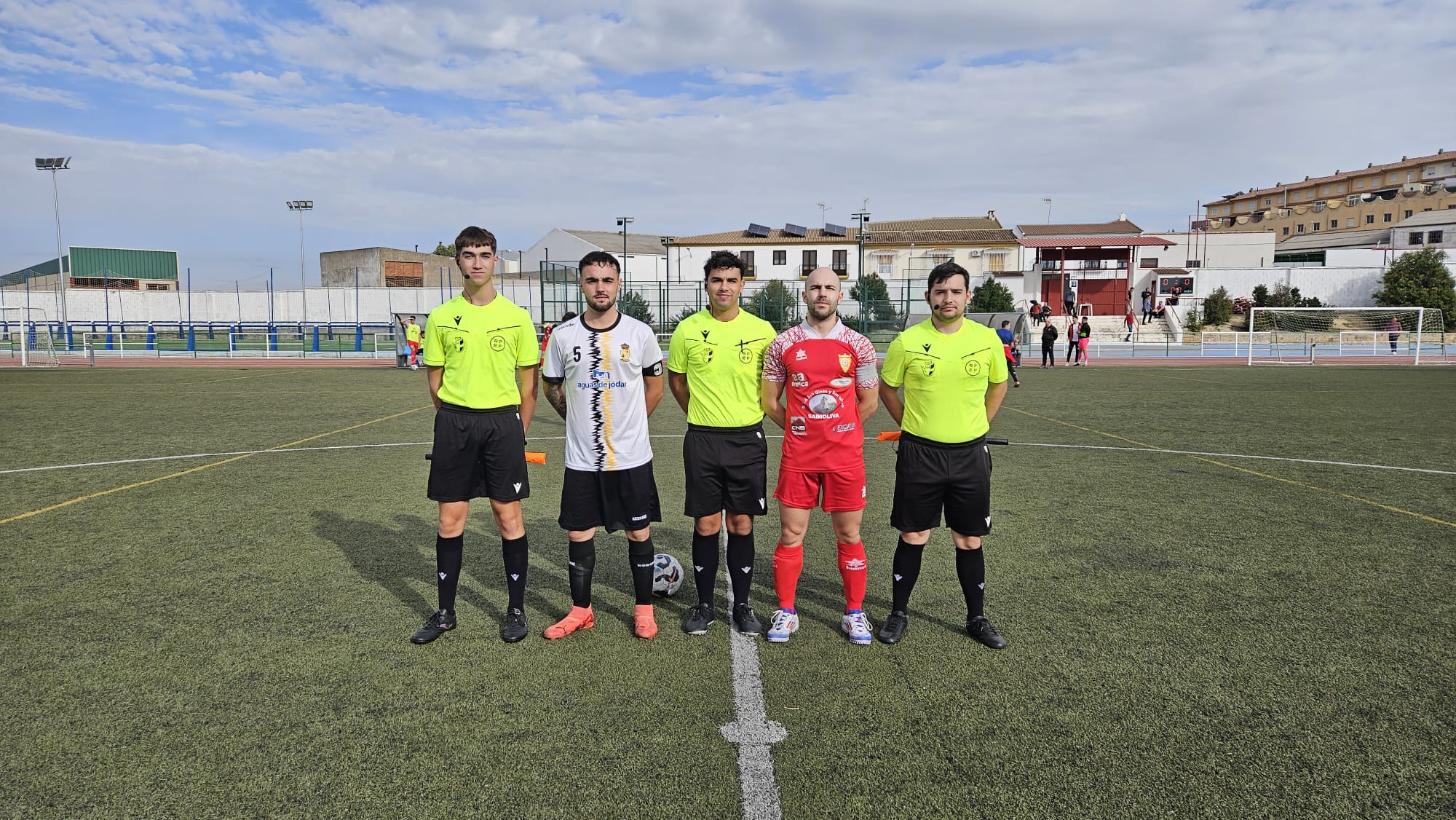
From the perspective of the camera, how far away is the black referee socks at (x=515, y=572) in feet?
14.3

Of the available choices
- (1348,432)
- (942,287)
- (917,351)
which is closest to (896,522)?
(917,351)

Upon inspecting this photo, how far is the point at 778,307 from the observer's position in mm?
31516

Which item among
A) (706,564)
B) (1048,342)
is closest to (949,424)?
(706,564)

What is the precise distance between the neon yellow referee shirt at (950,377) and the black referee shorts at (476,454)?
192 centimetres

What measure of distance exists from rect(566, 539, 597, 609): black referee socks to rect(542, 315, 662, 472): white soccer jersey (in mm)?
423

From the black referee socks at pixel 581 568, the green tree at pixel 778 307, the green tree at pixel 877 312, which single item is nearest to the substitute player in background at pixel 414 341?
the green tree at pixel 778 307

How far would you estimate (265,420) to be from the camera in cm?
1249

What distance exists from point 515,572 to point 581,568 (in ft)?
1.13

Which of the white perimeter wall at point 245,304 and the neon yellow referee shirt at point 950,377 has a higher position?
the white perimeter wall at point 245,304

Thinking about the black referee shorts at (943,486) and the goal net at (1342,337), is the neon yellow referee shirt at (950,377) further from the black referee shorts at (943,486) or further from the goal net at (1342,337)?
the goal net at (1342,337)

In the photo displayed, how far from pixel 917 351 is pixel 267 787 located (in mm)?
3175

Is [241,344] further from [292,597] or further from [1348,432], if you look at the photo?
[1348,432]

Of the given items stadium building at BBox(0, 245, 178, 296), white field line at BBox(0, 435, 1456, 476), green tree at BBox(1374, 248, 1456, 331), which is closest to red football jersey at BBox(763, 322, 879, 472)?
white field line at BBox(0, 435, 1456, 476)

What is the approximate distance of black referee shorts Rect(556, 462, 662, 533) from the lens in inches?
166
